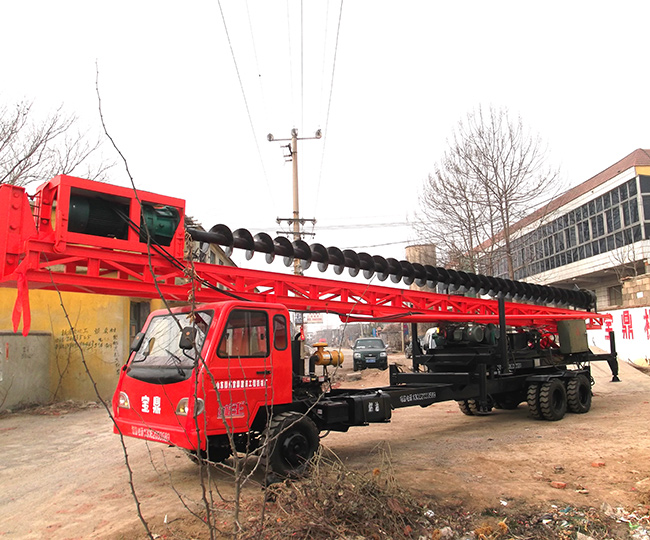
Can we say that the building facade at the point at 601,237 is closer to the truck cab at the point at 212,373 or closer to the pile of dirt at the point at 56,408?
the pile of dirt at the point at 56,408

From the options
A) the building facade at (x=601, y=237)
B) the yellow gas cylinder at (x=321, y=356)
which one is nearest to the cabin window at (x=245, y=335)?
the yellow gas cylinder at (x=321, y=356)

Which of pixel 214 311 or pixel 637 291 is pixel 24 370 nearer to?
pixel 214 311

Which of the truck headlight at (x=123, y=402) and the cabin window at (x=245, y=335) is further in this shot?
the truck headlight at (x=123, y=402)

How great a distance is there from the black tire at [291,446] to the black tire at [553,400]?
5897mm

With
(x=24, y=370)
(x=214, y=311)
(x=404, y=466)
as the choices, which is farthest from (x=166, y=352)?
(x=24, y=370)

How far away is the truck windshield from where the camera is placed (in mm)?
5895

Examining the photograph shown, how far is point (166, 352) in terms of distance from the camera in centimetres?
626

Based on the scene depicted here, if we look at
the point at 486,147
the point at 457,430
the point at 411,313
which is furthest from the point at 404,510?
the point at 486,147

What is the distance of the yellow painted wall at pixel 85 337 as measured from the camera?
15336mm

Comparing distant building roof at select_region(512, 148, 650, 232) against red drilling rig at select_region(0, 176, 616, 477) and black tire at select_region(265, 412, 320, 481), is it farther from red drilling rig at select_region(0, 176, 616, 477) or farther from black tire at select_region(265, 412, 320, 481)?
black tire at select_region(265, 412, 320, 481)

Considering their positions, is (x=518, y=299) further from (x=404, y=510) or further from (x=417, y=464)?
(x=404, y=510)

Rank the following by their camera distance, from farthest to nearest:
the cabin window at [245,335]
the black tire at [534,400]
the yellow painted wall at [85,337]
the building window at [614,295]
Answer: the building window at [614,295] < the yellow painted wall at [85,337] < the black tire at [534,400] < the cabin window at [245,335]

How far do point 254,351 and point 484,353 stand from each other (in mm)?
5430

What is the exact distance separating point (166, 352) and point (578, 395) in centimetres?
866
